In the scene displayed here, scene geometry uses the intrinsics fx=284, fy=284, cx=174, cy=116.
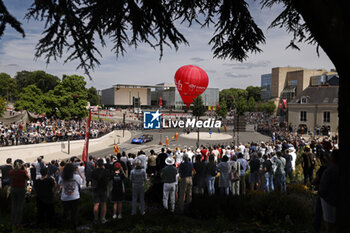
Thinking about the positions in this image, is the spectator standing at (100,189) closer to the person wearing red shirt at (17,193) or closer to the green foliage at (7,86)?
the person wearing red shirt at (17,193)

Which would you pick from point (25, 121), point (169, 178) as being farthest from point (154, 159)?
point (25, 121)

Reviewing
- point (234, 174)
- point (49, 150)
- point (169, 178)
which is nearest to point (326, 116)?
point (49, 150)

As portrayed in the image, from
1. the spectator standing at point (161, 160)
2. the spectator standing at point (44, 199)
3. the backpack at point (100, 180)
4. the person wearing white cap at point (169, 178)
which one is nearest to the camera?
the spectator standing at point (44, 199)

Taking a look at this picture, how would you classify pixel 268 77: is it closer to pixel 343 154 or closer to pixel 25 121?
pixel 25 121

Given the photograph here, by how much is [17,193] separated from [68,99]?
49.5 m

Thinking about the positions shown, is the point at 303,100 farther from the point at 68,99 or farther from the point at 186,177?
the point at 186,177

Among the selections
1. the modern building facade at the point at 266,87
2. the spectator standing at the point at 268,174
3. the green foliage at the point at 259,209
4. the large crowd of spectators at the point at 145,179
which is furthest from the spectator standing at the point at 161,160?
the modern building facade at the point at 266,87

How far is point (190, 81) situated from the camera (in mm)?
53031

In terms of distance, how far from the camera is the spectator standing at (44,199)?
21.6 ft

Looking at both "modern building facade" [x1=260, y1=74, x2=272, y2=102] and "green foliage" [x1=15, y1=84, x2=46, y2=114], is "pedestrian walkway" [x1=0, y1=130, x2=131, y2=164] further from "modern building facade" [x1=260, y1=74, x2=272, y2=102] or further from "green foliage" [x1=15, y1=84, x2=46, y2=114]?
"modern building facade" [x1=260, y1=74, x2=272, y2=102]

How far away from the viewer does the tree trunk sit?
2.95m

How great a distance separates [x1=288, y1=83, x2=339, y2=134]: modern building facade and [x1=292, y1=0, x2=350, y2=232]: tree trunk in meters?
49.5

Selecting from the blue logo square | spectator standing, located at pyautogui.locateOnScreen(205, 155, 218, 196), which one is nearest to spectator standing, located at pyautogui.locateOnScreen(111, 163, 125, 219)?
spectator standing, located at pyautogui.locateOnScreen(205, 155, 218, 196)

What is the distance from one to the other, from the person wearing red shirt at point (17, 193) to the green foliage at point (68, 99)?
47243mm
